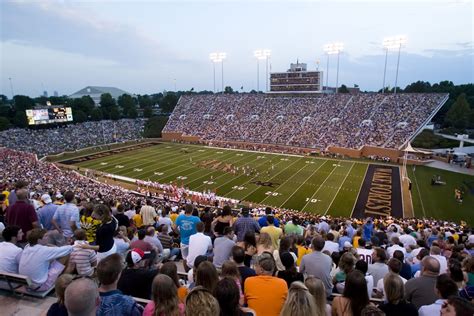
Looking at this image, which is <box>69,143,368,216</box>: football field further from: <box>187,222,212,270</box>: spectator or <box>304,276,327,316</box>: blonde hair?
<box>304,276,327,316</box>: blonde hair

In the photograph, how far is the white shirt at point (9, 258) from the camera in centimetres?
525

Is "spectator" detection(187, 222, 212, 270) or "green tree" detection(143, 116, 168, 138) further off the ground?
"spectator" detection(187, 222, 212, 270)

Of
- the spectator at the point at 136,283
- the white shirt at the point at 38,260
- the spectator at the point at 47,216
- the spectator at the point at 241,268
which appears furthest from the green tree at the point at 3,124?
the spectator at the point at 241,268

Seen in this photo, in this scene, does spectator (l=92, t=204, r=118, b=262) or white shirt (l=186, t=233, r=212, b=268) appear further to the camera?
white shirt (l=186, t=233, r=212, b=268)

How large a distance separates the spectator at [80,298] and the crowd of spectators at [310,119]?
156 feet

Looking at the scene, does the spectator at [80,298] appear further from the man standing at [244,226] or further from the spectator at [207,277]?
the man standing at [244,226]

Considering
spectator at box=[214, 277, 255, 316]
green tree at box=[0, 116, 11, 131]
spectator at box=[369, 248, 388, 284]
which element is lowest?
green tree at box=[0, 116, 11, 131]

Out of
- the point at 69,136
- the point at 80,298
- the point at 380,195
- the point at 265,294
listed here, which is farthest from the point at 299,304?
the point at 69,136

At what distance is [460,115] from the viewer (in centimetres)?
5716

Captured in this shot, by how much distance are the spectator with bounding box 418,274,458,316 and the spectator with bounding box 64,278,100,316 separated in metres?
3.88

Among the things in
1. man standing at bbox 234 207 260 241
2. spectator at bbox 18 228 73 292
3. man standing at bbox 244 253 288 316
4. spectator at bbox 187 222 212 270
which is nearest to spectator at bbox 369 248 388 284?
man standing at bbox 234 207 260 241

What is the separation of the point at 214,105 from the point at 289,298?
2808 inches

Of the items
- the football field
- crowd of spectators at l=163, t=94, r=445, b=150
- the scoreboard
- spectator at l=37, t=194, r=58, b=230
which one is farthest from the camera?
the scoreboard

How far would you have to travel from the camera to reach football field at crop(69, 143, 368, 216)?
28094 millimetres
